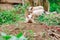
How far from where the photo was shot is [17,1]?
447 inches

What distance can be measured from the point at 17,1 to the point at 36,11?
4.34 meters

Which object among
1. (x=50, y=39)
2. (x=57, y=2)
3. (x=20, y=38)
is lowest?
(x=57, y=2)

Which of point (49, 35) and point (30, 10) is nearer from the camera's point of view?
point (49, 35)

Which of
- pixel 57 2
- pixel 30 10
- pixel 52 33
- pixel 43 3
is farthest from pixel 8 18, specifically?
pixel 57 2

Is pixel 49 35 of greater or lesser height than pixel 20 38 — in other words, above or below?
below

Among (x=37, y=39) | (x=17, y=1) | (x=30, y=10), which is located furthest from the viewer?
(x=17, y=1)

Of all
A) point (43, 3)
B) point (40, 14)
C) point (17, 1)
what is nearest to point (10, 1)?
point (17, 1)

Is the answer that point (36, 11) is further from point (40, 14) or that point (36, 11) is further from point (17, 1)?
point (17, 1)

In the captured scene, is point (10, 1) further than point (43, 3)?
Yes

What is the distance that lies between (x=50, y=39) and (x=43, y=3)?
195 inches

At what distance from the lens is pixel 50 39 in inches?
140

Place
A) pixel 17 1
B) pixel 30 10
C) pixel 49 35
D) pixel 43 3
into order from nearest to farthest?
pixel 49 35
pixel 30 10
pixel 43 3
pixel 17 1

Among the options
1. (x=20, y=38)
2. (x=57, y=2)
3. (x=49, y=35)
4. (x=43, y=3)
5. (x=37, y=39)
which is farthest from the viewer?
(x=57, y=2)

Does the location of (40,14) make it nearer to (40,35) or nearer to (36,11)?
(36,11)
